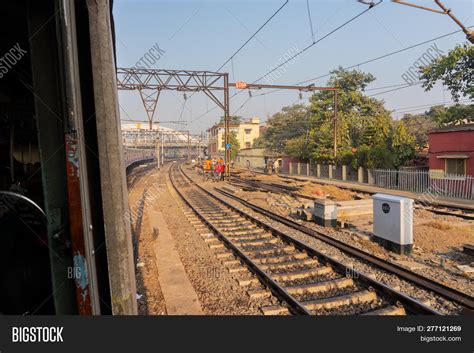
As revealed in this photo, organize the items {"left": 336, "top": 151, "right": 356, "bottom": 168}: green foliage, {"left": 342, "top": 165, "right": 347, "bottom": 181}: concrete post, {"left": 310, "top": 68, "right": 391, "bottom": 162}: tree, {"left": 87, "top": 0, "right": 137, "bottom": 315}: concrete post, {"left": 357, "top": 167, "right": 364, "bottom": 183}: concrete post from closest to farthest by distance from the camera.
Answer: {"left": 87, "top": 0, "right": 137, "bottom": 315}: concrete post → {"left": 357, "top": 167, "right": 364, "bottom": 183}: concrete post → {"left": 336, "top": 151, "right": 356, "bottom": 168}: green foliage → {"left": 342, "top": 165, "right": 347, "bottom": 181}: concrete post → {"left": 310, "top": 68, "right": 391, "bottom": 162}: tree

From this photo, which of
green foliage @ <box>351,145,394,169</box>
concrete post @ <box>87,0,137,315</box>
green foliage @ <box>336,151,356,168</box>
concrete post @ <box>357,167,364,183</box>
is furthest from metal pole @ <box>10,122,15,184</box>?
green foliage @ <box>336,151,356,168</box>

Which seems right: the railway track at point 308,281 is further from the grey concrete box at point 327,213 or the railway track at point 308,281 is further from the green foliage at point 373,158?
the green foliage at point 373,158

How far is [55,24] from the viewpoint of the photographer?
163cm

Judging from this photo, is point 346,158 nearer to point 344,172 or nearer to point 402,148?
point 344,172

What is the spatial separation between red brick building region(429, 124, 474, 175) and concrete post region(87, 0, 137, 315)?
62.7ft

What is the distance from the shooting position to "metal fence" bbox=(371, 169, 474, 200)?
1594cm

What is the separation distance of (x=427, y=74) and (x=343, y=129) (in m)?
8.85

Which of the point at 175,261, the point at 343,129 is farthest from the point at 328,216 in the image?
the point at 343,129

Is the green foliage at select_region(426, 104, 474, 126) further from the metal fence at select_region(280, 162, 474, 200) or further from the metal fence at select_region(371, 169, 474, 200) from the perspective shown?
the metal fence at select_region(371, 169, 474, 200)

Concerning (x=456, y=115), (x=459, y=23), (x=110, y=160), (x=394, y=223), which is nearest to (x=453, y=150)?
(x=456, y=115)

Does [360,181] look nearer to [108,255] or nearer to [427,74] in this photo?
[427,74]

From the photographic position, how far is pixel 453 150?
17.1m

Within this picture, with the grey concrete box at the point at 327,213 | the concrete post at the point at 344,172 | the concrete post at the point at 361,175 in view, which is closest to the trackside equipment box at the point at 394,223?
the grey concrete box at the point at 327,213

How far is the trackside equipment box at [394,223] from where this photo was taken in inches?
279
